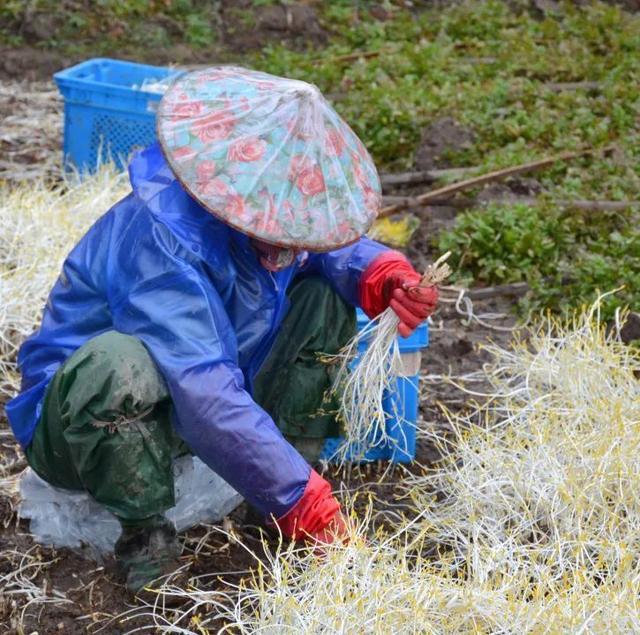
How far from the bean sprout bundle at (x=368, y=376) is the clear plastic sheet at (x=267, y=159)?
493 mm

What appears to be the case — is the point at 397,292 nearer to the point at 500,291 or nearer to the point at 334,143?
the point at 334,143

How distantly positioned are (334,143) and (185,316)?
2.00 ft

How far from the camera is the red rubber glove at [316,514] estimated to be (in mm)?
2871

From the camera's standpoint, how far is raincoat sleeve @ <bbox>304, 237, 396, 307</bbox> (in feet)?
11.4

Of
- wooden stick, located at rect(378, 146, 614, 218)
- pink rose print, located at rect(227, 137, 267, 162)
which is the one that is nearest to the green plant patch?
wooden stick, located at rect(378, 146, 614, 218)

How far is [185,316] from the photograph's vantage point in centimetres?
285

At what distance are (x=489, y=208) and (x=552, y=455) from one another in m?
2.30

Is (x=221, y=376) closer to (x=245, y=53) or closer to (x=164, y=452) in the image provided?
(x=164, y=452)

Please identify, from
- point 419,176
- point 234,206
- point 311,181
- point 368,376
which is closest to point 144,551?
point 368,376

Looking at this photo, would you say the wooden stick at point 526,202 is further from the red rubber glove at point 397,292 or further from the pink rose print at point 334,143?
the pink rose print at point 334,143

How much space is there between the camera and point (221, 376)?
2.83m

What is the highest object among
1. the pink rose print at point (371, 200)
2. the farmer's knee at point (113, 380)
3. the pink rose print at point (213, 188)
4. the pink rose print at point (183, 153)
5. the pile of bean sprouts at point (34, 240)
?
the pink rose print at point (183, 153)

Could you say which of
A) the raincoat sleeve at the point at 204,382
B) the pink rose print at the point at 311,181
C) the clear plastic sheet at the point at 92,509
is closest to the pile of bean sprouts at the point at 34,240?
the clear plastic sheet at the point at 92,509

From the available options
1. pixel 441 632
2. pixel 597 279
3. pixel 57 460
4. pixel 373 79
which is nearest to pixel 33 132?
pixel 373 79
